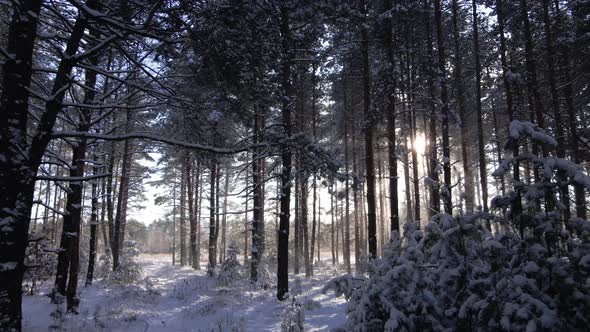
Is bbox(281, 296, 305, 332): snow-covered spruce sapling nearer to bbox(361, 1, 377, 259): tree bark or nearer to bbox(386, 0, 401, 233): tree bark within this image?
bbox(361, 1, 377, 259): tree bark

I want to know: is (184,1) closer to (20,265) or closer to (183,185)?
(20,265)

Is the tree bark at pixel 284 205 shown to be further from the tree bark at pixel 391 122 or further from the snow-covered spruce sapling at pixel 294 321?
the snow-covered spruce sapling at pixel 294 321

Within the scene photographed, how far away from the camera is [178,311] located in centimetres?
1029

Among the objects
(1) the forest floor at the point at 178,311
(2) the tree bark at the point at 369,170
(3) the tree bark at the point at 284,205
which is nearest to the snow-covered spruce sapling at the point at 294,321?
(1) the forest floor at the point at 178,311

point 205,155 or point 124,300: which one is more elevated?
point 205,155

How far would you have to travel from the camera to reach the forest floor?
26.2 ft

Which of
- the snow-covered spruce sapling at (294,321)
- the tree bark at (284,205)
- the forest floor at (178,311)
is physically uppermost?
the tree bark at (284,205)

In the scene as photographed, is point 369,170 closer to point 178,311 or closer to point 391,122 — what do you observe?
point 391,122

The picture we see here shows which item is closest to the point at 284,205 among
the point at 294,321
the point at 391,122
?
the point at 391,122

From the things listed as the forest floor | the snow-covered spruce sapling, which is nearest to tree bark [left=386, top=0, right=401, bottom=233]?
the forest floor

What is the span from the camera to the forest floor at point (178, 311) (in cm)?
797

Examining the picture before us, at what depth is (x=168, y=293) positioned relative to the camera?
44.0ft

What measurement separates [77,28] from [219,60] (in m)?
1.84

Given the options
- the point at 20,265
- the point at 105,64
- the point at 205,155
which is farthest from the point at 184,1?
the point at 105,64
